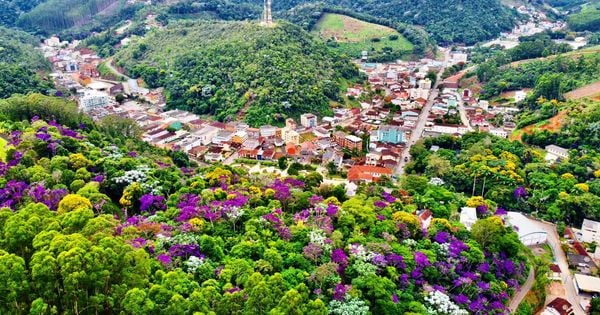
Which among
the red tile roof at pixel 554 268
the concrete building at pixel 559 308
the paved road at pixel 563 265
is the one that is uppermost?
the concrete building at pixel 559 308

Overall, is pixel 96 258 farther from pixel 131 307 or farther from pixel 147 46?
pixel 147 46

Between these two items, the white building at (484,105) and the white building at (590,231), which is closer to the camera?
the white building at (590,231)

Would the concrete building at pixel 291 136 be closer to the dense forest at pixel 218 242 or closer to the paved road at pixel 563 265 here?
the dense forest at pixel 218 242

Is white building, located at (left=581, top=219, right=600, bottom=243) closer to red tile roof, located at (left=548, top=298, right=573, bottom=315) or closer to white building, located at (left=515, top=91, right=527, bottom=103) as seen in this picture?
red tile roof, located at (left=548, top=298, right=573, bottom=315)

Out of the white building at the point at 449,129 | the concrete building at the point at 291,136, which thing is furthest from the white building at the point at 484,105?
the concrete building at the point at 291,136

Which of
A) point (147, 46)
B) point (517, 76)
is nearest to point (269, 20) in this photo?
point (147, 46)


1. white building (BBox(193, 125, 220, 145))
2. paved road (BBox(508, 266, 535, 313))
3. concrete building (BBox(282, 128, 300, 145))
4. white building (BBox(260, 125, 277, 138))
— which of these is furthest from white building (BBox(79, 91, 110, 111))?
paved road (BBox(508, 266, 535, 313))

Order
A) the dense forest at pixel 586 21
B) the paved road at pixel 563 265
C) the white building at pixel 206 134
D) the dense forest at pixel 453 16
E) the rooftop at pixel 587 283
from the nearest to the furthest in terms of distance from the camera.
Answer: the paved road at pixel 563 265 → the rooftop at pixel 587 283 → the white building at pixel 206 134 → the dense forest at pixel 586 21 → the dense forest at pixel 453 16
